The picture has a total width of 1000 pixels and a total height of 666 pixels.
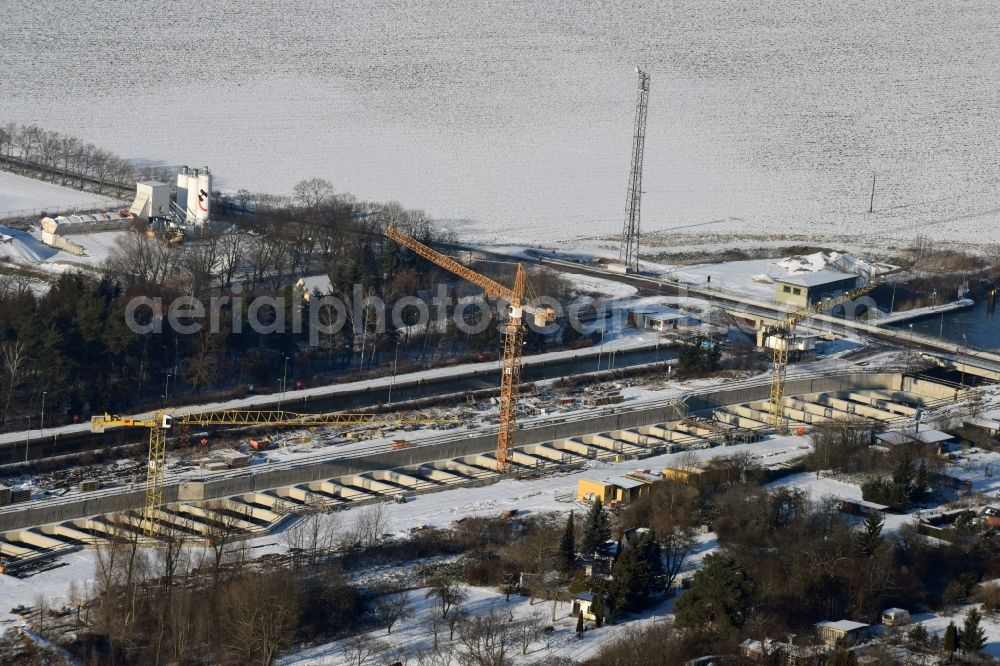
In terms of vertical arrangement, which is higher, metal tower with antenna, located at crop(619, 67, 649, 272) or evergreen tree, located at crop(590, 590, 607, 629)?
metal tower with antenna, located at crop(619, 67, 649, 272)

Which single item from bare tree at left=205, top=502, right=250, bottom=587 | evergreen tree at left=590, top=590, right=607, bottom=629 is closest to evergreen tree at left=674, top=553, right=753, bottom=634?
evergreen tree at left=590, top=590, right=607, bottom=629

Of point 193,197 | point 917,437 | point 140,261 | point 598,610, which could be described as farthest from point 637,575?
point 193,197

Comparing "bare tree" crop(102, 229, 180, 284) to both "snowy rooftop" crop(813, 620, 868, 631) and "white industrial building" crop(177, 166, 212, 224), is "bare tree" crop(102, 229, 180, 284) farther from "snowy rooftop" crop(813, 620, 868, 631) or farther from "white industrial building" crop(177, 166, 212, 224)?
"snowy rooftop" crop(813, 620, 868, 631)

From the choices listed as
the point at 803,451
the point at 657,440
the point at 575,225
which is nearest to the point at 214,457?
the point at 657,440

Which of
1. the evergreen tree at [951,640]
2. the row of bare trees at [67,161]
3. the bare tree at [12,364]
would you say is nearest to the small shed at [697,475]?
the evergreen tree at [951,640]

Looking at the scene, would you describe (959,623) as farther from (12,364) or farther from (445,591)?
(12,364)

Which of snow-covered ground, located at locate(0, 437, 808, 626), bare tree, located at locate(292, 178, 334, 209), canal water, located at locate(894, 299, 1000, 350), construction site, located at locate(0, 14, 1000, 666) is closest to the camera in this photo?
A: construction site, located at locate(0, 14, 1000, 666)

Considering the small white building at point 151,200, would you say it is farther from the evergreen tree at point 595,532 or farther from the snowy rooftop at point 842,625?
the snowy rooftop at point 842,625
